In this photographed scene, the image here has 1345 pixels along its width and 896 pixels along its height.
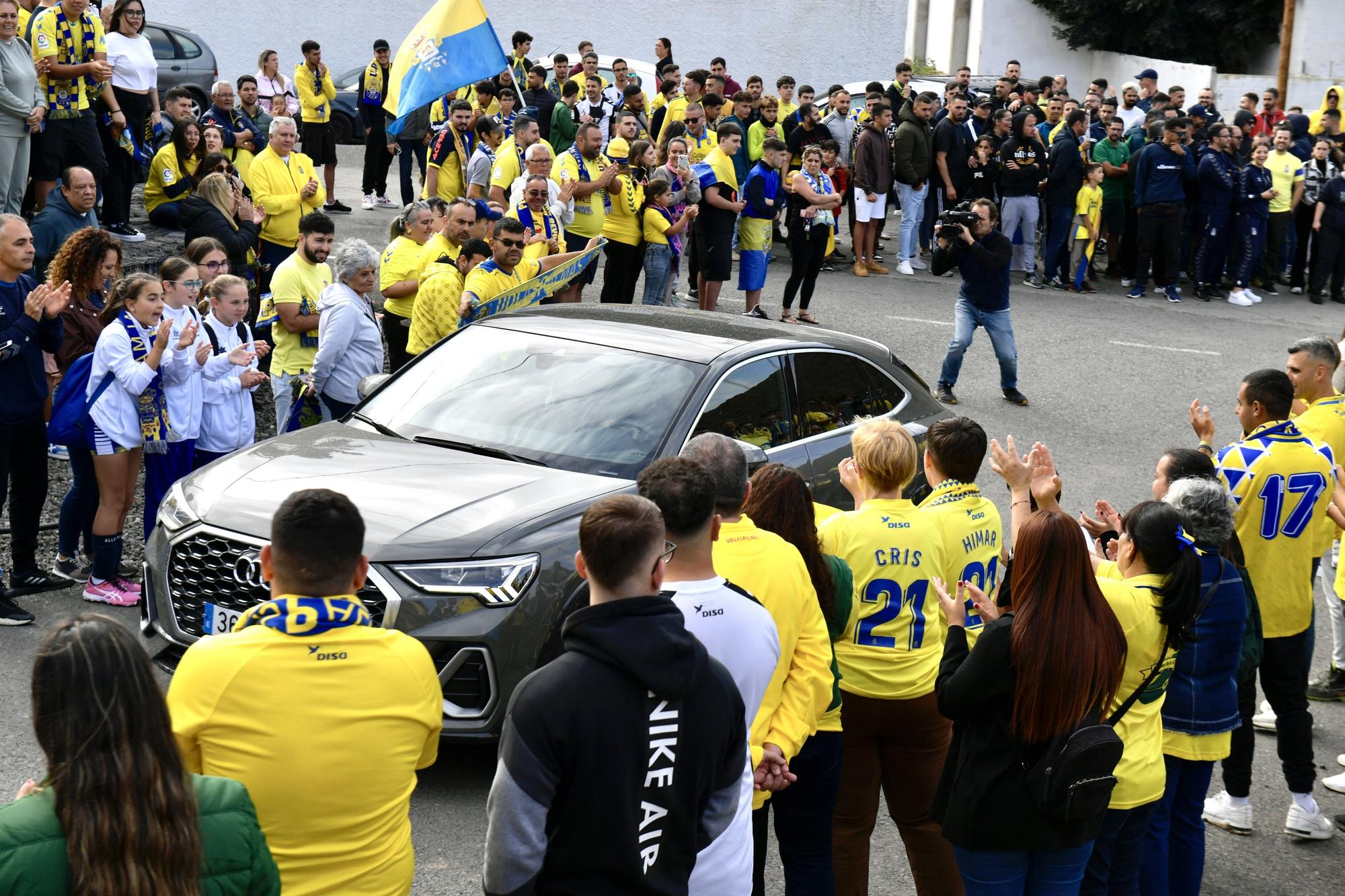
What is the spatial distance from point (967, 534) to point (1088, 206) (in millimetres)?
13338

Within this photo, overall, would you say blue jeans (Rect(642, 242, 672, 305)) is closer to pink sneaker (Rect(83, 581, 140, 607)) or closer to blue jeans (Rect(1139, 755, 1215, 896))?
pink sneaker (Rect(83, 581, 140, 607))

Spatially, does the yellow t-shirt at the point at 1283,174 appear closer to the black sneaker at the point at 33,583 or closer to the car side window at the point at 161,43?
the car side window at the point at 161,43

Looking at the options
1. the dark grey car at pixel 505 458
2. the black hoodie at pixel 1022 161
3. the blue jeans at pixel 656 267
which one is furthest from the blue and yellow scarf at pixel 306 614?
the black hoodie at pixel 1022 161

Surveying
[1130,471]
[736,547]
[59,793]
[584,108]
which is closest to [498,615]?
[736,547]

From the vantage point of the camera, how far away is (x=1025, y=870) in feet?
13.0

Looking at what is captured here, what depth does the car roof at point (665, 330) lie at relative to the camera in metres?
6.70

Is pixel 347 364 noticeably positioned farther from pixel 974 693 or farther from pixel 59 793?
pixel 59 793

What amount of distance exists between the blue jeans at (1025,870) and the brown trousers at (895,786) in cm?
61

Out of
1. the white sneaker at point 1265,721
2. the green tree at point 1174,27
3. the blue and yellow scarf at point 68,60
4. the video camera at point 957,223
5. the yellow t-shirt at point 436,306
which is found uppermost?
the green tree at point 1174,27

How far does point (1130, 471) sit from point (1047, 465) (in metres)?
5.82

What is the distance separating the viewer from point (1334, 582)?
271 inches

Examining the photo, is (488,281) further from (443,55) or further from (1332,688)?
(1332,688)

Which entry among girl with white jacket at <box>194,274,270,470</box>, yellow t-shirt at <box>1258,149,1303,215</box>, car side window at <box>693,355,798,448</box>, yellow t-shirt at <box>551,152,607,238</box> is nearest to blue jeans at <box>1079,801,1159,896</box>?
car side window at <box>693,355,798,448</box>

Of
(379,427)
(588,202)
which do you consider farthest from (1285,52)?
(379,427)
